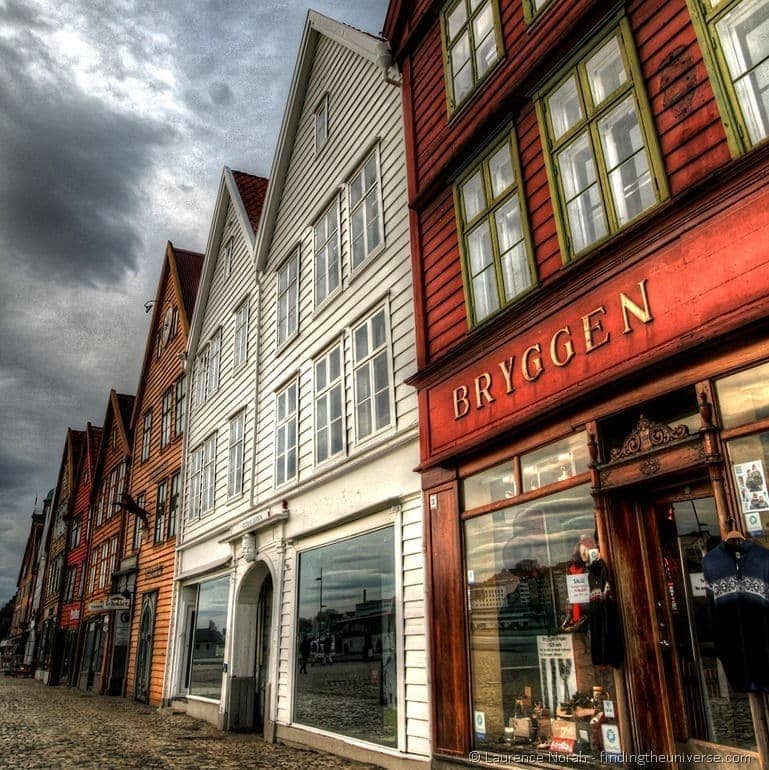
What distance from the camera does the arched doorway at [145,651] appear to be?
18.6m

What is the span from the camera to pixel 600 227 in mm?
6066

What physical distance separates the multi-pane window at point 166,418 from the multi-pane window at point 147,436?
1741 mm

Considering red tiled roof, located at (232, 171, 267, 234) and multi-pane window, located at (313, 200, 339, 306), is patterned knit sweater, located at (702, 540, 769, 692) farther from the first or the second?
red tiled roof, located at (232, 171, 267, 234)

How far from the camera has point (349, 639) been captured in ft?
30.8

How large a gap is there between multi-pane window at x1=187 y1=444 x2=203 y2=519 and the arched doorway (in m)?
3.62

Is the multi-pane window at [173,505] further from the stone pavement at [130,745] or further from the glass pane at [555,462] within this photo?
the glass pane at [555,462]

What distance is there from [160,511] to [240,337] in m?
7.45

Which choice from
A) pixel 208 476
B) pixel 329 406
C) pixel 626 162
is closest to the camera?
pixel 626 162

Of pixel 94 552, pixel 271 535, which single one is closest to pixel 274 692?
pixel 271 535

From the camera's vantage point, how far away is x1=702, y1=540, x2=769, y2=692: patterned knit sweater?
4.16 m

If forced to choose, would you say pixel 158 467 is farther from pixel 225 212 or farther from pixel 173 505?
pixel 225 212

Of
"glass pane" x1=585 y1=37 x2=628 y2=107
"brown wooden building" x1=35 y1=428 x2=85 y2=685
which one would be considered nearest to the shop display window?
"glass pane" x1=585 y1=37 x2=628 y2=107

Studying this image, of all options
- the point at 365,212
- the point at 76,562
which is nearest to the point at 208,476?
the point at 365,212

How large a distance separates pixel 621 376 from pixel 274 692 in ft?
28.2
